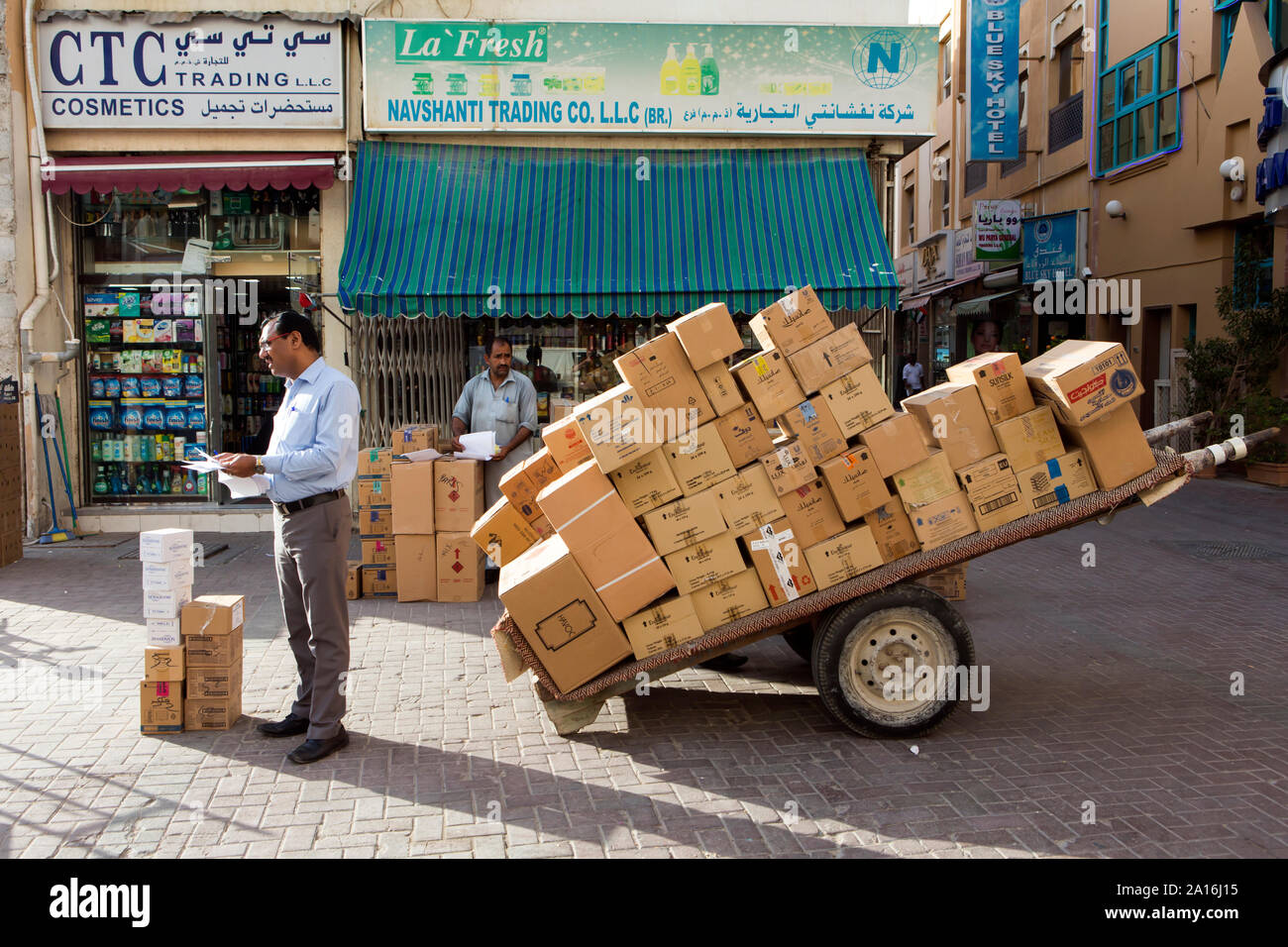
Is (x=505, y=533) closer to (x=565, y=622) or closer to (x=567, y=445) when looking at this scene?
(x=567, y=445)

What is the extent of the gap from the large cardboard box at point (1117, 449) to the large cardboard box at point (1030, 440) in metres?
0.13

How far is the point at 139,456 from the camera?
1155 cm

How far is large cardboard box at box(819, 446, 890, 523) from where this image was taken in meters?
4.85

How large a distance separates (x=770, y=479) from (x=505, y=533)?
156 centimetres

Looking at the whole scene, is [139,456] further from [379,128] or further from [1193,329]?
[1193,329]

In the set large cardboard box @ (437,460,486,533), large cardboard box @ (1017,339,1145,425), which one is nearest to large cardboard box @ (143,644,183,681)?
large cardboard box @ (437,460,486,533)

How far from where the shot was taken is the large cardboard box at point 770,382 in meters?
4.88

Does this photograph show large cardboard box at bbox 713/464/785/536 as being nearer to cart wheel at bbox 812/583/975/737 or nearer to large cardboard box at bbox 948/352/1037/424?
cart wheel at bbox 812/583/975/737

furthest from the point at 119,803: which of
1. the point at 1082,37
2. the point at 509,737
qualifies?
the point at 1082,37

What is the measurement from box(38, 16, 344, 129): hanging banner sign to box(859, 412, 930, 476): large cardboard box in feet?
27.9

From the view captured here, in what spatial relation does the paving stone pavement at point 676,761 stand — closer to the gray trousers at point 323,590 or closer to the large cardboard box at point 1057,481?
the gray trousers at point 323,590

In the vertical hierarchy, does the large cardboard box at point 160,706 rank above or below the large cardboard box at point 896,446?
below

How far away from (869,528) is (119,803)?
3.59 metres

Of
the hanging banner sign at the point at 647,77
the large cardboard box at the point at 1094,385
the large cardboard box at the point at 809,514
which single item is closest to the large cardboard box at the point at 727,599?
the large cardboard box at the point at 809,514
